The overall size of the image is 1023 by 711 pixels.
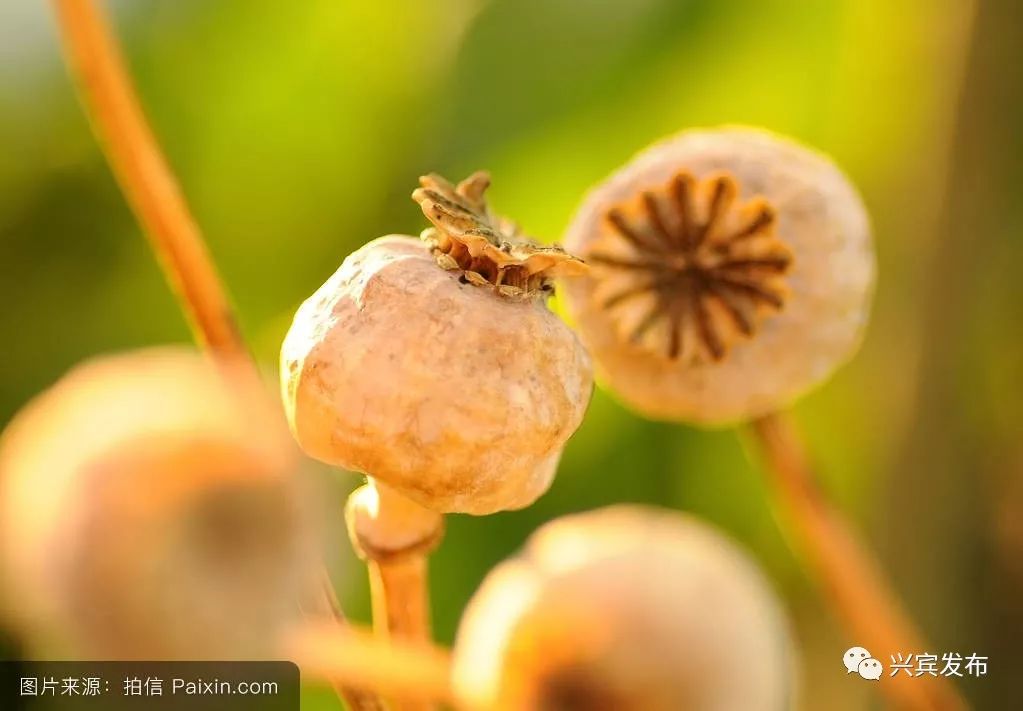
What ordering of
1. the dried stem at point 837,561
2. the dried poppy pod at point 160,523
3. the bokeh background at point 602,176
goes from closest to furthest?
the dried poppy pod at point 160,523 → the dried stem at point 837,561 → the bokeh background at point 602,176

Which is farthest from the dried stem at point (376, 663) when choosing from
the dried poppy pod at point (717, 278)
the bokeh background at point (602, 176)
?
the bokeh background at point (602, 176)

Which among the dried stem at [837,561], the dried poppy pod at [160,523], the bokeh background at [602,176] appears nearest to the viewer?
the dried poppy pod at [160,523]

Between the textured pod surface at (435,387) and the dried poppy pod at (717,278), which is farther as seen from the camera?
the dried poppy pod at (717,278)

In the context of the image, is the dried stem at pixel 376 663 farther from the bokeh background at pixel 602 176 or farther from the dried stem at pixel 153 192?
the bokeh background at pixel 602 176

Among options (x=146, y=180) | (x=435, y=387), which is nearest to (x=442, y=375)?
(x=435, y=387)

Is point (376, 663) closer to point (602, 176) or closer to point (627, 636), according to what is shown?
point (627, 636)

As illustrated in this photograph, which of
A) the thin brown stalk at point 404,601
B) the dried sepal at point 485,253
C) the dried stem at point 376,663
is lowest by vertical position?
the dried stem at point 376,663

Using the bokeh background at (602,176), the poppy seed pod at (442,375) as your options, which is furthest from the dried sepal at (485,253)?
the bokeh background at (602,176)

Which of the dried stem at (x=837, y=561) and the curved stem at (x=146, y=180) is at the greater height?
the curved stem at (x=146, y=180)

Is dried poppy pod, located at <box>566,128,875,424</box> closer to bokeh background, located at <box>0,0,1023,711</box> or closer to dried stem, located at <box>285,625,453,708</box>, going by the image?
dried stem, located at <box>285,625,453,708</box>
